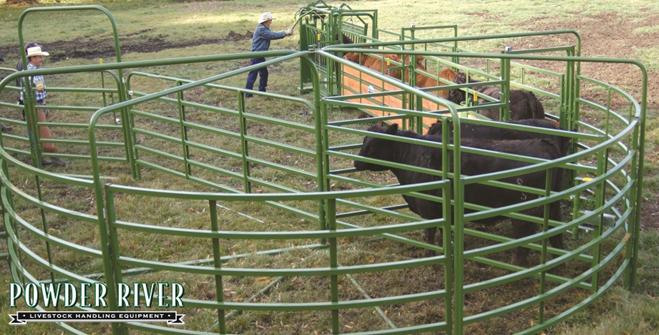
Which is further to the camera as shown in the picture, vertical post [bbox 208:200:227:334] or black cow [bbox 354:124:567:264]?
black cow [bbox 354:124:567:264]

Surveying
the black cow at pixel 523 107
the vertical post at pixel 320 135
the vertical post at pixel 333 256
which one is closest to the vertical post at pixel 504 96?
the black cow at pixel 523 107

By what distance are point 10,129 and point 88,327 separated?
7.51 metres

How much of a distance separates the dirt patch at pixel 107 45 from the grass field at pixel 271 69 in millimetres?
39

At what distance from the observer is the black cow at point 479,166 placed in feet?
20.2

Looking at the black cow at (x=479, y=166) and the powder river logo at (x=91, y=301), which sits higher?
the black cow at (x=479, y=166)

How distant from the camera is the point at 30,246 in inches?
285

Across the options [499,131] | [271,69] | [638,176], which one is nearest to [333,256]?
[638,176]

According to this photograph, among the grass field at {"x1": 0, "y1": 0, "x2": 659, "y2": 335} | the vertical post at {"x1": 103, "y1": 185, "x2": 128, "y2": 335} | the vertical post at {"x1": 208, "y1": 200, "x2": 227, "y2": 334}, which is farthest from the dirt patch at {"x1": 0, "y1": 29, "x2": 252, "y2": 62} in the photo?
the vertical post at {"x1": 208, "y1": 200, "x2": 227, "y2": 334}

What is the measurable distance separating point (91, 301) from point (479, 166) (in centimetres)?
350

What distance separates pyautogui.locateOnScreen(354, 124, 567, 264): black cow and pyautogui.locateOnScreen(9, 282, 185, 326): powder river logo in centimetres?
234

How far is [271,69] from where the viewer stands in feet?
57.1

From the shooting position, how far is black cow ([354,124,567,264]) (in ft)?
20.2

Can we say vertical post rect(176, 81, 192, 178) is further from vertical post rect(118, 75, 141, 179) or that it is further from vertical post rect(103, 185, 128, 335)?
vertical post rect(103, 185, 128, 335)

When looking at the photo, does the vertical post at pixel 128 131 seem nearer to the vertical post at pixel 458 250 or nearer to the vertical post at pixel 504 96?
the vertical post at pixel 504 96
